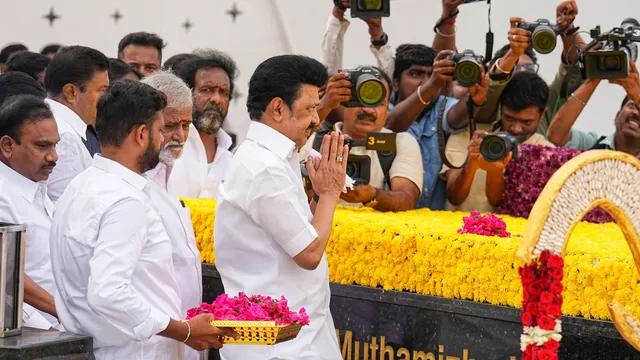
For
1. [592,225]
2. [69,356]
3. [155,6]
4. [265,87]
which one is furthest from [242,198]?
[155,6]

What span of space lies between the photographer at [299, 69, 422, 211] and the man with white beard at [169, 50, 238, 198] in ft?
2.05

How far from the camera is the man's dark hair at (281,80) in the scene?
3615mm

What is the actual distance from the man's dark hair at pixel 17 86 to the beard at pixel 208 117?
→ 1.05 metres

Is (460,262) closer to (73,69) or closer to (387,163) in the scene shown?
(387,163)

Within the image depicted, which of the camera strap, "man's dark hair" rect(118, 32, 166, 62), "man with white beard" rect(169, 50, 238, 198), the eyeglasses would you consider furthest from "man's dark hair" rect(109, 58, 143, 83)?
the eyeglasses

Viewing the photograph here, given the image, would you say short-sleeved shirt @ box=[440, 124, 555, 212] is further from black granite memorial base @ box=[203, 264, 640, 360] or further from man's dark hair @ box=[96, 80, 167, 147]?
man's dark hair @ box=[96, 80, 167, 147]

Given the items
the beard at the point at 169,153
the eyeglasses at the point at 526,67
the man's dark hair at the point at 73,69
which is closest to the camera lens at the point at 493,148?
the eyeglasses at the point at 526,67

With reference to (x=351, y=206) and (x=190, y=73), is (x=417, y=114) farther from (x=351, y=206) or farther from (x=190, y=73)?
(x=190, y=73)

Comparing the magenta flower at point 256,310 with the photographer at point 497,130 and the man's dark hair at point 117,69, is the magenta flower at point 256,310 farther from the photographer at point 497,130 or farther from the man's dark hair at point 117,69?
the man's dark hair at point 117,69

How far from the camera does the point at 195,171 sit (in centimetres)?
554

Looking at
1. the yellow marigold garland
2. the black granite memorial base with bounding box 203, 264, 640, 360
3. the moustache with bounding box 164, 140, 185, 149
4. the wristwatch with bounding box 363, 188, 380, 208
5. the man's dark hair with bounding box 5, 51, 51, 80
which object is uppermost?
the man's dark hair with bounding box 5, 51, 51, 80

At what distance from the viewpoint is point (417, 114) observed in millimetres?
5539

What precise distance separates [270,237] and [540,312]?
4.11ft

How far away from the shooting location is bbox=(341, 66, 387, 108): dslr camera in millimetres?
4707
